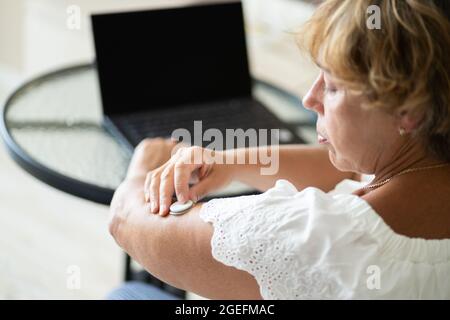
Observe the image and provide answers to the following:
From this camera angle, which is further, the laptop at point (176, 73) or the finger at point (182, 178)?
the laptop at point (176, 73)

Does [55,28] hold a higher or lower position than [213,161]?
higher

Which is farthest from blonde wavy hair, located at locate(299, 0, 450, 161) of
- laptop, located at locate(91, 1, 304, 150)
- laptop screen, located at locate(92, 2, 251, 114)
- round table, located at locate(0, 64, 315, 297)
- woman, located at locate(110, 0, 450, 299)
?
laptop screen, located at locate(92, 2, 251, 114)

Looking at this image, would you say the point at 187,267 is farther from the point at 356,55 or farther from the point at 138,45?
the point at 138,45

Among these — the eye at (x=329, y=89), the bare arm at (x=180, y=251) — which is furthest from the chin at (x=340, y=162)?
the bare arm at (x=180, y=251)

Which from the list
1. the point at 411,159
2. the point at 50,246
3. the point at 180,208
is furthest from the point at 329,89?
the point at 50,246

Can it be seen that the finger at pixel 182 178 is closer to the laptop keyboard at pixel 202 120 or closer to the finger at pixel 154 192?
the finger at pixel 154 192

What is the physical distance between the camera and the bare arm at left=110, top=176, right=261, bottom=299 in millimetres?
894

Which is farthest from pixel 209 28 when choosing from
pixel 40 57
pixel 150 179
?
pixel 40 57

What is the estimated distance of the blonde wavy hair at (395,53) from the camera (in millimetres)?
802

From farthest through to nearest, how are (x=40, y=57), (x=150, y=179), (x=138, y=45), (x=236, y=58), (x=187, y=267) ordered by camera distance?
(x=40, y=57), (x=236, y=58), (x=138, y=45), (x=150, y=179), (x=187, y=267)

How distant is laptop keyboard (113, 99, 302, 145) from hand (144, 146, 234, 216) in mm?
297

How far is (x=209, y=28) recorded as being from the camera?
1.59 meters

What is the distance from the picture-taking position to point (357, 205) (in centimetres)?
85
